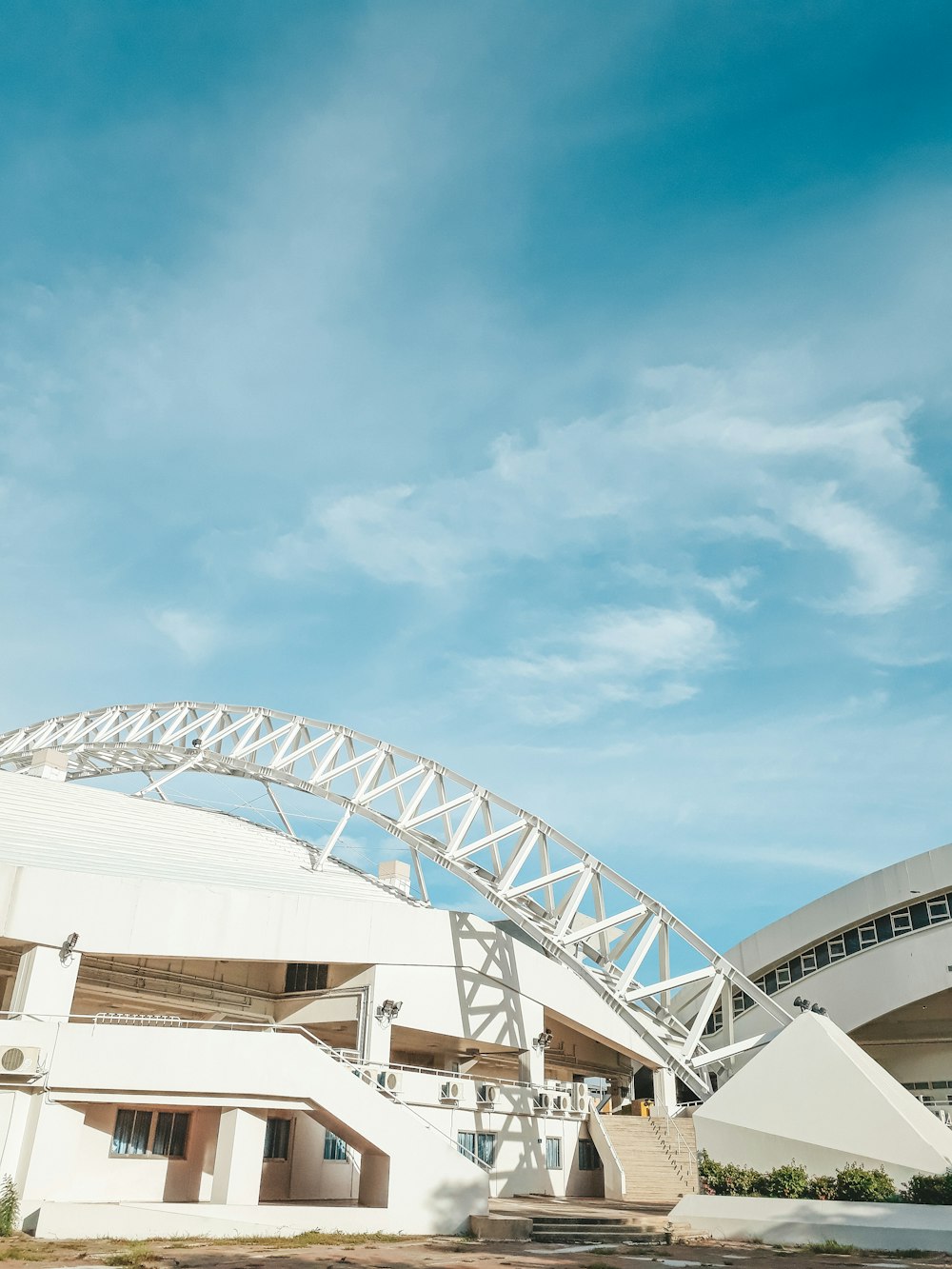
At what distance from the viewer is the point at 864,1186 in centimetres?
2281

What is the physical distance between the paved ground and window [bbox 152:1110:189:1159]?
25.7 feet

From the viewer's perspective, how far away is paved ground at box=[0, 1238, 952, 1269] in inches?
720

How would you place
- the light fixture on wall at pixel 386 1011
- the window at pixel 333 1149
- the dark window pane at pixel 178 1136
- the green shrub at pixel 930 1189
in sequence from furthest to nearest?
1. the light fixture on wall at pixel 386 1011
2. the window at pixel 333 1149
3. the dark window pane at pixel 178 1136
4. the green shrub at pixel 930 1189

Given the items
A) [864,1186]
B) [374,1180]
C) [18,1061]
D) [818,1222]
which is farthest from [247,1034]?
[864,1186]

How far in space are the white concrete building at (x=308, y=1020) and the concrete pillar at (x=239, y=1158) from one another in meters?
0.07

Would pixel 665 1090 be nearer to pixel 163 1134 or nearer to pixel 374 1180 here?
pixel 374 1180

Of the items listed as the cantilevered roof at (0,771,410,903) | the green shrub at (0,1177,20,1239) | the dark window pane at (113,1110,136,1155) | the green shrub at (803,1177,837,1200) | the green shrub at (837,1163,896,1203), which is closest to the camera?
the green shrub at (837,1163,896,1203)

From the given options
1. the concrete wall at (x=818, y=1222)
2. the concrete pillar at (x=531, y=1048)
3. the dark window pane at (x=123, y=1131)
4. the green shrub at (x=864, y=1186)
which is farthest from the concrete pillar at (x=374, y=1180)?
the concrete pillar at (x=531, y=1048)

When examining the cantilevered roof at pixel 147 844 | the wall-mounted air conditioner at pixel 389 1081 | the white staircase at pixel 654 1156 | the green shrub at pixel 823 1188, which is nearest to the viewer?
the green shrub at pixel 823 1188

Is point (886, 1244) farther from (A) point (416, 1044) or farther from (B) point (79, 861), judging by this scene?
(B) point (79, 861)

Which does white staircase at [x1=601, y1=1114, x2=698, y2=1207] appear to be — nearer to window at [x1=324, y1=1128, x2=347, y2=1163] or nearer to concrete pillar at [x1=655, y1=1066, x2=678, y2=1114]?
concrete pillar at [x1=655, y1=1066, x2=678, y2=1114]

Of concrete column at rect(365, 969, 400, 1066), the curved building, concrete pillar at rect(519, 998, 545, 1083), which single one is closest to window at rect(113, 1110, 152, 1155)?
concrete column at rect(365, 969, 400, 1066)

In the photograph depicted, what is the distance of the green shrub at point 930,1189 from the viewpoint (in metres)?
21.8

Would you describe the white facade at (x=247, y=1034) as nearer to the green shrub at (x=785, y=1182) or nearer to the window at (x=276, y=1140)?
the window at (x=276, y=1140)
